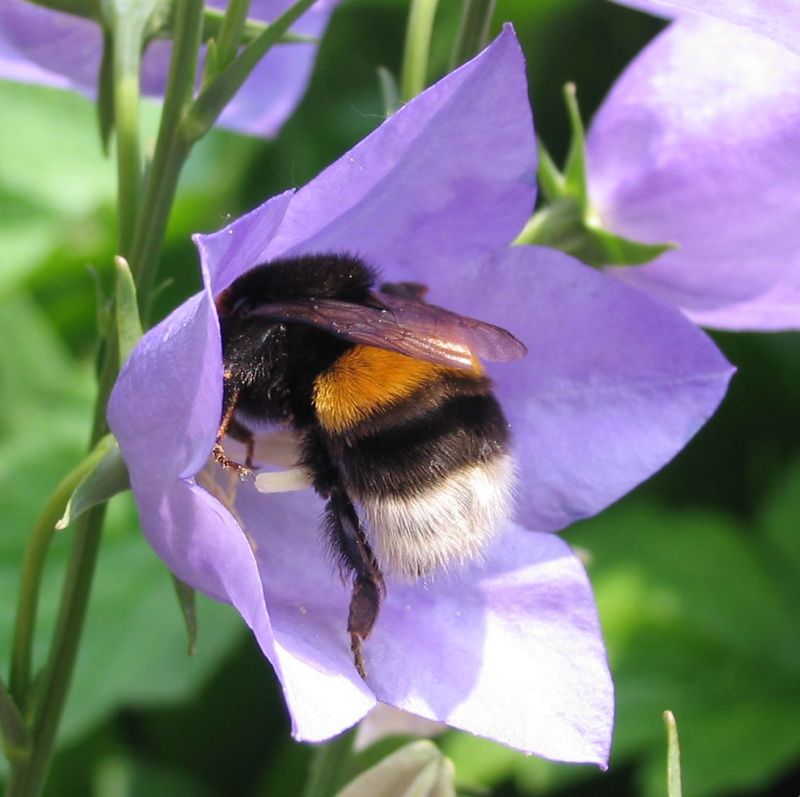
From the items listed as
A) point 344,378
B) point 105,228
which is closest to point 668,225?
point 344,378

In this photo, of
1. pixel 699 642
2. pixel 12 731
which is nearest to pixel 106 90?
pixel 12 731

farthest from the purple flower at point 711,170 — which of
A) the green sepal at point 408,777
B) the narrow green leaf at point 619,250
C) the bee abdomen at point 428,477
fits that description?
the green sepal at point 408,777

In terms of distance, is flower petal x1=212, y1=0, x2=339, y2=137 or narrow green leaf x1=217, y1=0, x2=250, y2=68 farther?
flower petal x1=212, y1=0, x2=339, y2=137

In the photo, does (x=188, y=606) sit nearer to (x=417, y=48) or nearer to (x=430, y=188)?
(x=430, y=188)

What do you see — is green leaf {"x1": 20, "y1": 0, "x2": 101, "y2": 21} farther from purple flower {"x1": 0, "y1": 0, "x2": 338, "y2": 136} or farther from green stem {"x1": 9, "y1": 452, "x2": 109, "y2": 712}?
green stem {"x1": 9, "y1": 452, "x2": 109, "y2": 712}

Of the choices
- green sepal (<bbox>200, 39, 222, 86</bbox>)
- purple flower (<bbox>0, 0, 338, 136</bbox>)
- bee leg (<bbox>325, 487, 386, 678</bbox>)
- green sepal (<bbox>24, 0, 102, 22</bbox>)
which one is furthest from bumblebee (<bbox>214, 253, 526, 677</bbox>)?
purple flower (<bbox>0, 0, 338, 136</bbox>)

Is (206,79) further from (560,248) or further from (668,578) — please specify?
(668,578)
